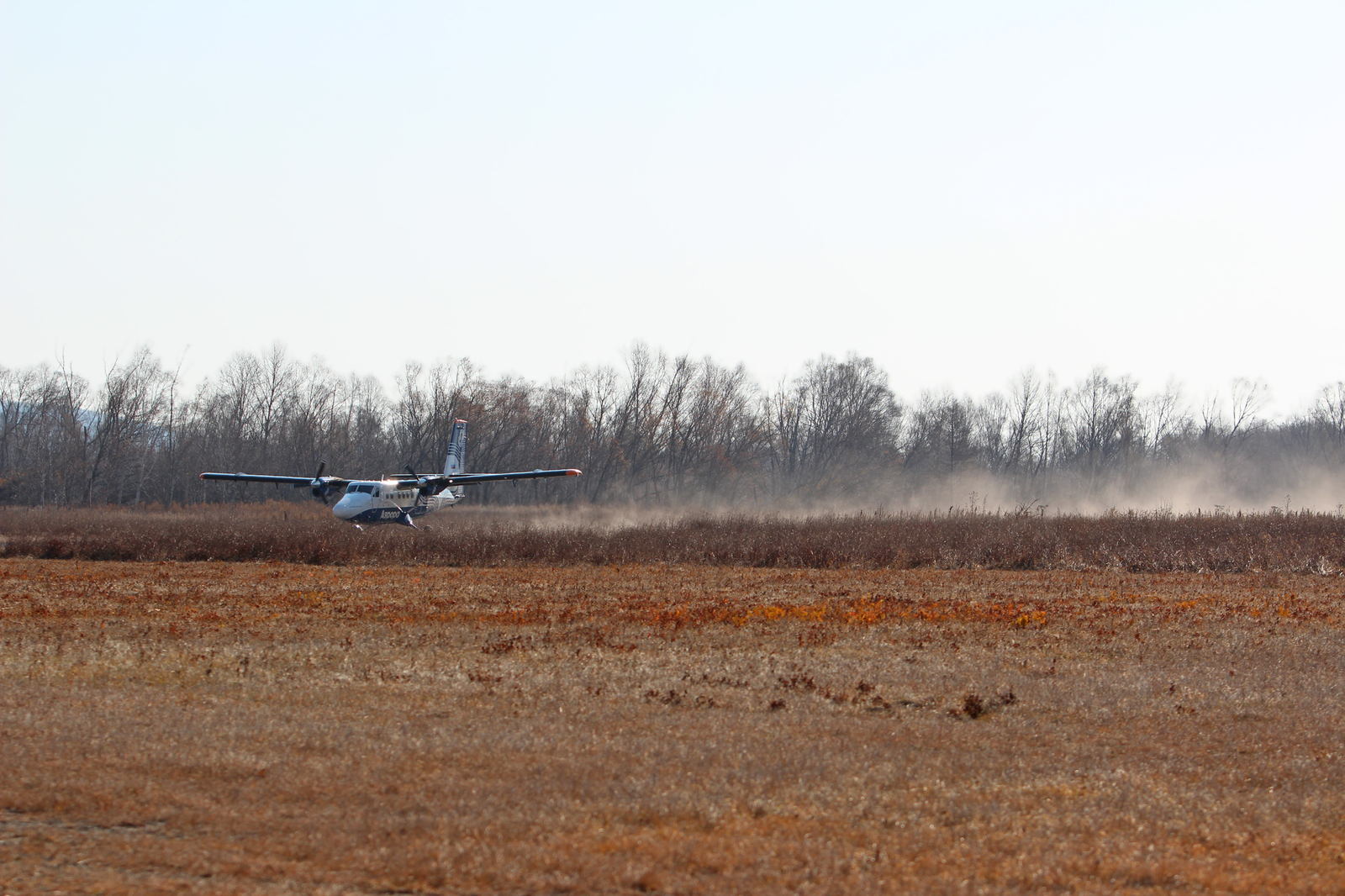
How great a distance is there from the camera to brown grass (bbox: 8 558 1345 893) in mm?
5273

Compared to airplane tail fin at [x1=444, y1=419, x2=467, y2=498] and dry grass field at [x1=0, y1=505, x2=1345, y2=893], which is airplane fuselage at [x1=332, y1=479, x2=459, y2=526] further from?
dry grass field at [x1=0, y1=505, x2=1345, y2=893]

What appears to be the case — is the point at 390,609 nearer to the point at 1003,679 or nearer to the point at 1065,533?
the point at 1003,679

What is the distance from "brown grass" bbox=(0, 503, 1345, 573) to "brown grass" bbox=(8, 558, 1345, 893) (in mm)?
10188

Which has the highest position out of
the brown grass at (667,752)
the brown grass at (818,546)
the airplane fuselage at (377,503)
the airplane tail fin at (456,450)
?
the airplane tail fin at (456,450)

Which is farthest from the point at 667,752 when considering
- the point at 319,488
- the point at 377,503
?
the point at 319,488

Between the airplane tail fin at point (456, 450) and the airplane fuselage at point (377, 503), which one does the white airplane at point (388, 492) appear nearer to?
the airplane fuselage at point (377, 503)

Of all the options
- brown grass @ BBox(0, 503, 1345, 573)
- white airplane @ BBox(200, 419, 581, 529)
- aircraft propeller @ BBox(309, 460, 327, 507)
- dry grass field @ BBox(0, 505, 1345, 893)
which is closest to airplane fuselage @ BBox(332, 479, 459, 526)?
white airplane @ BBox(200, 419, 581, 529)

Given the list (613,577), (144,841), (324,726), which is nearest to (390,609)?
(613,577)

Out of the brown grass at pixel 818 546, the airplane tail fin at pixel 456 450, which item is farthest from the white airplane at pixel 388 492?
the brown grass at pixel 818 546

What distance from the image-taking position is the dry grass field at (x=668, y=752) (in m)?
5.27

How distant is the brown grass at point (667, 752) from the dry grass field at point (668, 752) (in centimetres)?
3

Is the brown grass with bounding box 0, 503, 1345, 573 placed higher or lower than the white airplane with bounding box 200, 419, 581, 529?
lower

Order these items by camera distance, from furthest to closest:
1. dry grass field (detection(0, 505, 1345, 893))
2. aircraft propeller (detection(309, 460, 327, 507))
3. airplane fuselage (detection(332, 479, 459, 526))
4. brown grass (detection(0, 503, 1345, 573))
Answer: aircraft propeller (detection(309, 460, 327, 507)), airplane fuselage (detection(332, 479, 459, 526)), brown grass (detection(0, 503, 1345, 573)), dry grass field (detection(0, 505, 1345, 893))

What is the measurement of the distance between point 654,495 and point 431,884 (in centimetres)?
7399
